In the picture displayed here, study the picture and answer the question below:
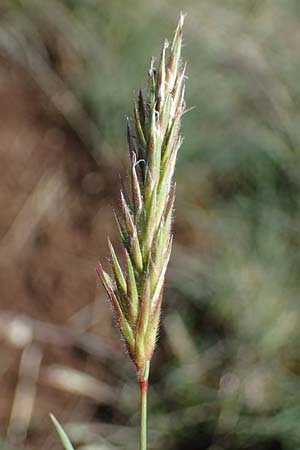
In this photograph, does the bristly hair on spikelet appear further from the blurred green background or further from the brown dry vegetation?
the brown dry vegetation

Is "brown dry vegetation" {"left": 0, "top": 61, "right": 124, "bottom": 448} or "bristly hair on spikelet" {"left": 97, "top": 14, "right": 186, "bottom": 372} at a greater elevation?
"brown dry vegetation" {"left": 0, "top": 61, "right": 124, "bottom": 448}

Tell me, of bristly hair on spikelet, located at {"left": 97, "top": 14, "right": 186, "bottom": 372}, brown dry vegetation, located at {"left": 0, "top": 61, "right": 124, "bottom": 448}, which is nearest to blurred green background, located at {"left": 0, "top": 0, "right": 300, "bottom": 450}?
brown dry vegetation, located at {"left": 0, "top": 61, "right": 124, "bottom": 448}

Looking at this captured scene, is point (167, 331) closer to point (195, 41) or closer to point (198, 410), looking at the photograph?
point (198, 410)

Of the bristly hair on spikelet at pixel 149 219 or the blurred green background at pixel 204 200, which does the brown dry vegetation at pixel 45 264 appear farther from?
the bristly hair on spikelet at pixel 149 219

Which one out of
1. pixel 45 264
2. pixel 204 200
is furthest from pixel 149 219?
pixel 204 200

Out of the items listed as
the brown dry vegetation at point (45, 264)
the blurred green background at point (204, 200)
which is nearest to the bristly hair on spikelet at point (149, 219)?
the blurred green background at point (204, 200)

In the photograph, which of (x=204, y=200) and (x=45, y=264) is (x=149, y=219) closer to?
(x=45, y=264)

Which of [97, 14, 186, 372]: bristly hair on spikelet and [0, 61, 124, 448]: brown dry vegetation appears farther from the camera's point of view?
[0, 61, 124, 448]: brown dry vegetation
